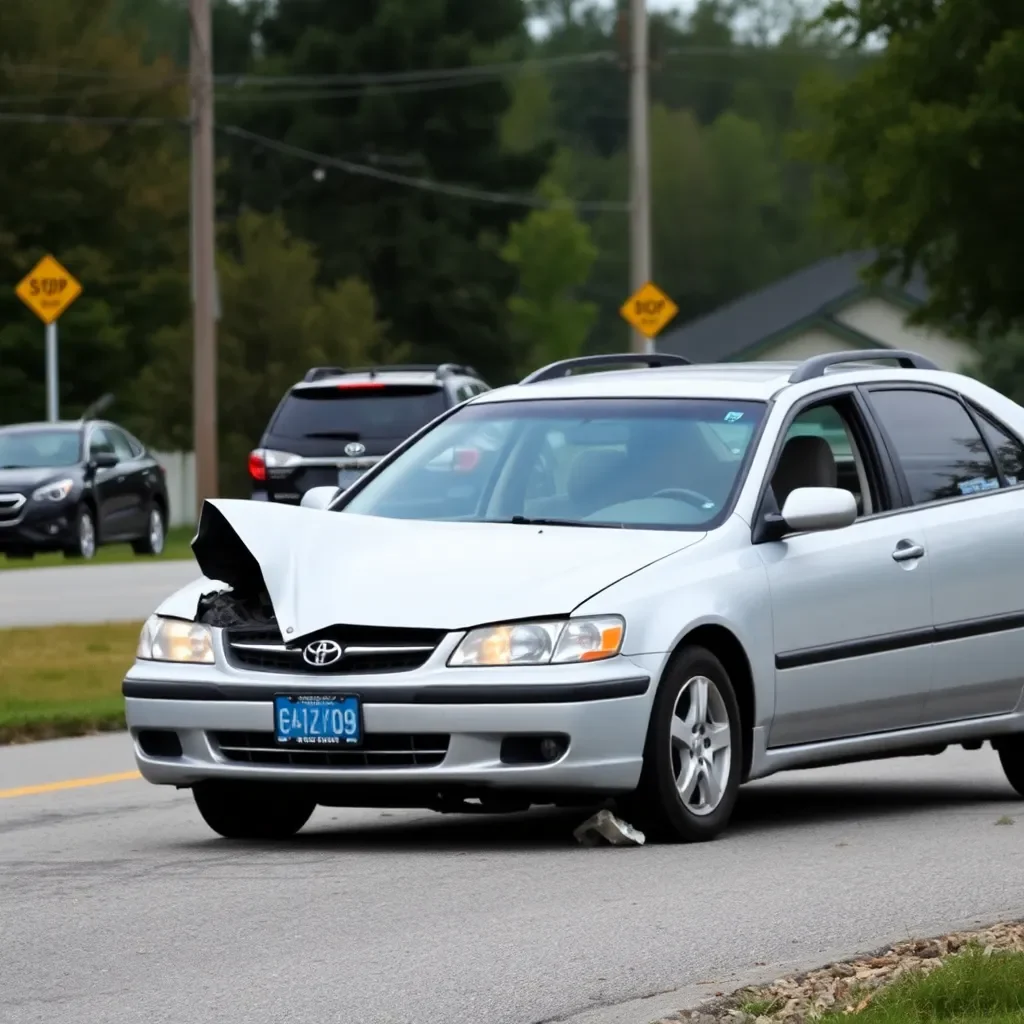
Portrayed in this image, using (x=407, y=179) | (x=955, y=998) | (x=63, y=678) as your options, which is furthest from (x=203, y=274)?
(x=407, y=179)

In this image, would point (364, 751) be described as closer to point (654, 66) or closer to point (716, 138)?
point (654, 66)

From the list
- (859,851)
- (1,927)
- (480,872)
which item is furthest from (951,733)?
(1,927)

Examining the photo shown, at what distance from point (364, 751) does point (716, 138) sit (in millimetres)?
115952

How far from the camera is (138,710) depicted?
9.67 meters

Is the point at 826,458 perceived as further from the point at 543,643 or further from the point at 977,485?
the point at 543,643

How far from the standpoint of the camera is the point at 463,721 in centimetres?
909

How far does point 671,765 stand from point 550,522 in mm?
1086

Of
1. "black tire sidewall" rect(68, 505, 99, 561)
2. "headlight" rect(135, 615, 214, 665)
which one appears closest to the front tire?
"headlight" rect(135, 615, 214, 665)

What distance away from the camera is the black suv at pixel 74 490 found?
32125 millimetres

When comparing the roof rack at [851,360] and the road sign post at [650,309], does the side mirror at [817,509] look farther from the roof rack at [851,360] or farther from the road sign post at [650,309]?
the road sign post at [650,309]

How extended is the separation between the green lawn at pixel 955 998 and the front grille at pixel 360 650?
9.51 feet

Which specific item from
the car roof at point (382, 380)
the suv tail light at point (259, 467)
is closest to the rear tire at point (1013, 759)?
the car roof at point (382, 380)

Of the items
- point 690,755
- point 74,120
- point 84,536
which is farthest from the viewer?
point 74,120

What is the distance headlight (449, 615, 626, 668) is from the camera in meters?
9.12
